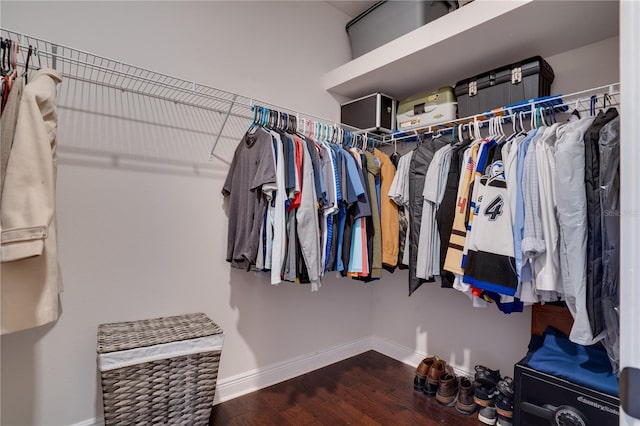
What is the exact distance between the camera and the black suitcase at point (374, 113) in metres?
2.24

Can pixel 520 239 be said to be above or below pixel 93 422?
above

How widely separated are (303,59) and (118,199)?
1500 mm

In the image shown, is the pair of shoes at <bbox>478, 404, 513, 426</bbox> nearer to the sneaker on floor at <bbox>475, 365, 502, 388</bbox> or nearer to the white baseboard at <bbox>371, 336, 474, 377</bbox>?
the sneaker on floor at <bbox>475, 365, 502, 388</bbox>

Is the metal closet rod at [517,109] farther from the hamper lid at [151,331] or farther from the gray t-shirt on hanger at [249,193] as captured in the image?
the hamper lid at [151,331]

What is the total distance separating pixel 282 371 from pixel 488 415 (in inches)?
47.3

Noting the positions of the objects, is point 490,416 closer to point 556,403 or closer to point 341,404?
point 556,403

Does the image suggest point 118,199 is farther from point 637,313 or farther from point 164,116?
point 637,313

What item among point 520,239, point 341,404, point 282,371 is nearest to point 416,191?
point 520,239

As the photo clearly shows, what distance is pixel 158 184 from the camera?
1686 mm

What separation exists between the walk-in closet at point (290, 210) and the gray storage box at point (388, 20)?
0.02 meters

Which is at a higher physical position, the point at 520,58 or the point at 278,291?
the point at 520,58

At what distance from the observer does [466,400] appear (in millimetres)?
1812

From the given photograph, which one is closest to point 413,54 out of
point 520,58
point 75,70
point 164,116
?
point 520,58

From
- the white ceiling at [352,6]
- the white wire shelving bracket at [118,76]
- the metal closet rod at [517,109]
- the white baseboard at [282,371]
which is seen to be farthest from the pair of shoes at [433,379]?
the white ceiling at [352,6]
